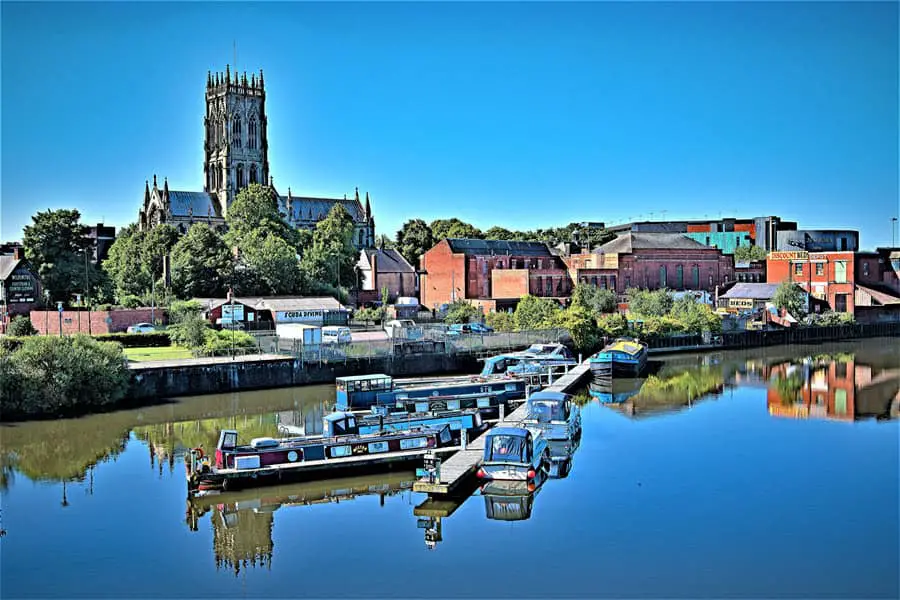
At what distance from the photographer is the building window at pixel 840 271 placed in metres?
75.2

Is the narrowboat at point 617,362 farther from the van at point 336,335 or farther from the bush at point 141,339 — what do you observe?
the bush at point 141,339

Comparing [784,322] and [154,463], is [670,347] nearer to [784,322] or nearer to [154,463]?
[784,322]

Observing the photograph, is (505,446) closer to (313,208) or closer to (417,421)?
(417,421)

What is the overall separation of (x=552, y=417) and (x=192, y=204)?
89290mm

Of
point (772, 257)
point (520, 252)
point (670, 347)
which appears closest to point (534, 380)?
point (670, 347)

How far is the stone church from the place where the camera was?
116 meters

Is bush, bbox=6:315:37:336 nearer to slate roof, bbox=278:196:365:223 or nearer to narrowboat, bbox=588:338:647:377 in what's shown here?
narrowboat, bbox=588:338:647:377

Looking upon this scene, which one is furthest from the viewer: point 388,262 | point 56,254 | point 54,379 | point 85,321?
point 388,262

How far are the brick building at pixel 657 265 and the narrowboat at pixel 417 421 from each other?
4637 cm

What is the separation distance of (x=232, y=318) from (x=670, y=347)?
2737cm

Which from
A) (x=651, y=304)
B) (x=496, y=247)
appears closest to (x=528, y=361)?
(x=651, y=304)

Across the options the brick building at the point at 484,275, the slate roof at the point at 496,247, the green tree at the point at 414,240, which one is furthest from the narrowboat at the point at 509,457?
the green tree at the point at 414,240

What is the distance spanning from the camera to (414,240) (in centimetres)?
9112

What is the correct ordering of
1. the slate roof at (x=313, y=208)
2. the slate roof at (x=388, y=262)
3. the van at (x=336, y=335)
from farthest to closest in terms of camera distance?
the slate roof at (x=313, y=208) → the slate roof at (x=388, y=262) → the van at (x=336, y=335)
